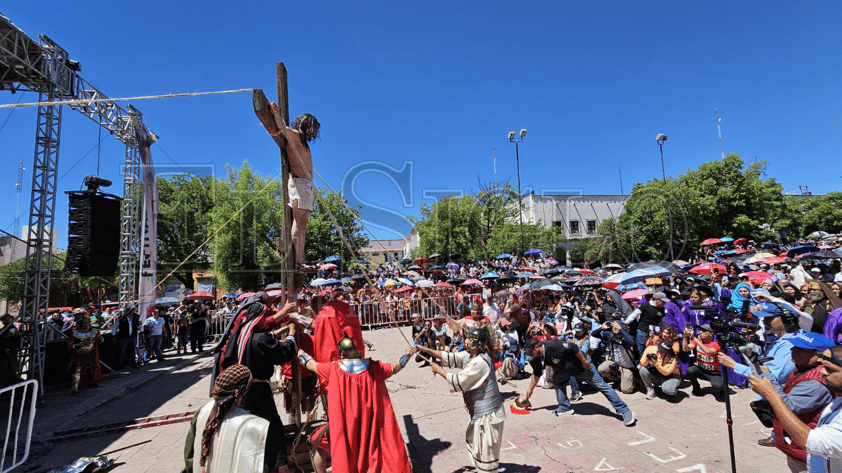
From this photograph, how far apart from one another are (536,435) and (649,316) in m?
3.47

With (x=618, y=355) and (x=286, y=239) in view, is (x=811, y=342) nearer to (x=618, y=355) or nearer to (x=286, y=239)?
(x=618, y=355)

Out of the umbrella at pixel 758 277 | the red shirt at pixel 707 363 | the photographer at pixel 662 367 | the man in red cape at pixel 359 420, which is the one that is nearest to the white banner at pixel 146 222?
the man in red cape at pixel 359 420

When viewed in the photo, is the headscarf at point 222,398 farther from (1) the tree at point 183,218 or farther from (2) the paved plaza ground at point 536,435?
(1) the tree at point 183,218

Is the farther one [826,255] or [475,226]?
→ [475,226]

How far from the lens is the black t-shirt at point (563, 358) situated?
223 inches

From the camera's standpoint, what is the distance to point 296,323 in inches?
170

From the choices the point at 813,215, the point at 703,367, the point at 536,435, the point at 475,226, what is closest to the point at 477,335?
the point at 536,435

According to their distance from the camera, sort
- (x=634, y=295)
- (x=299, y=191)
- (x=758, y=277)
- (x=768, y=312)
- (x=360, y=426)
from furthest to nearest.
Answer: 1. (x=758, y=277)
2. (x=634, y=295)
3. (x=768, y=312)
4. (x=299, y=191)
5. (x=360, y=426)

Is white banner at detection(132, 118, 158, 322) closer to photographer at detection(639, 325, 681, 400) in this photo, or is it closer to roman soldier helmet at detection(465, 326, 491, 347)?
roman soldier helmet at detection(465, 326, 491, 347)

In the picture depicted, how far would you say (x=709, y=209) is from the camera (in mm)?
29031

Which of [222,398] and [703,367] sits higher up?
[222,398]

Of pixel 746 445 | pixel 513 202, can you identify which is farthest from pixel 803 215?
pixel 746 445

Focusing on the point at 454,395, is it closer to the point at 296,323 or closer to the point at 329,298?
the point at 329,298

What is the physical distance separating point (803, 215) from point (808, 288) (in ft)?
134
